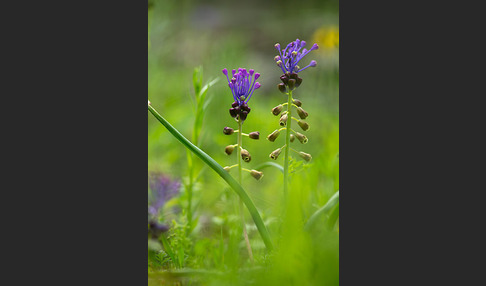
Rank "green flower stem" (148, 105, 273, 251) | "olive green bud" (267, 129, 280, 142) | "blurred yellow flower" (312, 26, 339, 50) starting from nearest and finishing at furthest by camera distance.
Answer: "green flower stem" (148, 105, 273, 251)
"olive green bud" (267, 129, 280, 142)
"blurred yellow flower" (312, 26, 339, 50)

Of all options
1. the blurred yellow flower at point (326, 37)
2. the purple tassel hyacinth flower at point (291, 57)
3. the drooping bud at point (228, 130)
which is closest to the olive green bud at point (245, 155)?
the drooping bud at point (228, 130)

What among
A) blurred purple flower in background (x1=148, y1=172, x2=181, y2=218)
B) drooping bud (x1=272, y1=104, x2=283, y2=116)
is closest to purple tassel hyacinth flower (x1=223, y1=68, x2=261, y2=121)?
drooping bud (x1=272, y1=104, x2=283, y2=116)

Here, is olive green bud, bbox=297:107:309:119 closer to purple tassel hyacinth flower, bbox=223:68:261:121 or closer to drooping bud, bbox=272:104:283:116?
drooping bud, bbox=272:104:283:116

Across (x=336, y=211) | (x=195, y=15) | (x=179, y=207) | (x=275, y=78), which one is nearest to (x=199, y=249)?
(x=179, y=207)

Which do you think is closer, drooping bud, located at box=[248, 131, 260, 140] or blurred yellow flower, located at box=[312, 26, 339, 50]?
drooping bud, located at box=[248, 131, 260, 140]

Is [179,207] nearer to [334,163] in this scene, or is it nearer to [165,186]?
[165,186]

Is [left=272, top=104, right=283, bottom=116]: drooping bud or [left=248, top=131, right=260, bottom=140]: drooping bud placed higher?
[left=272, top=104, right=283, bottom=116]: drooping bud

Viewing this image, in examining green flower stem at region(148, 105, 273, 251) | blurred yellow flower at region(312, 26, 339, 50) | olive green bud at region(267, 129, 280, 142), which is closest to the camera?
green flower stem at region(148, 105, 273, 251)
